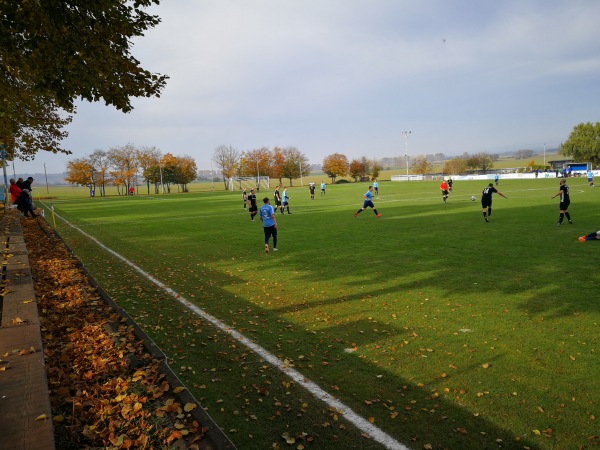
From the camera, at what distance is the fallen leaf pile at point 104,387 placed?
10.9 feet

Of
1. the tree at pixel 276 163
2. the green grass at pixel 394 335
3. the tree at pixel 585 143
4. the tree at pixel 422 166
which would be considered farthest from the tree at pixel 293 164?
the green grass at pixel 394 335

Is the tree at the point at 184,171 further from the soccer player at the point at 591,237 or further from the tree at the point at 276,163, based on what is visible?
the soccer player at the point at 591,237

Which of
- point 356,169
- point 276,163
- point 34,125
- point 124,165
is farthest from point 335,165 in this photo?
point 34,125

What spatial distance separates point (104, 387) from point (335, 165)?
129558 millimetres

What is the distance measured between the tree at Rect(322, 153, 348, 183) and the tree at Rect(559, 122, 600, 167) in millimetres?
61339

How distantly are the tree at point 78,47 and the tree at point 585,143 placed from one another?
116 m

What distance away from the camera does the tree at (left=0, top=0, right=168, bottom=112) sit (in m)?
8.09

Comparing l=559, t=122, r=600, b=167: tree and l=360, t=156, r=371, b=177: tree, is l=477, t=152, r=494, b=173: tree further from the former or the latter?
l=360, t=156, r=371, b=177: tree

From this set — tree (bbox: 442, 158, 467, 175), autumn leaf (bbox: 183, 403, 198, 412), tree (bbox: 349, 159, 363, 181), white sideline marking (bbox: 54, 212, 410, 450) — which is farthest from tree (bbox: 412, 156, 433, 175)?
autumn leaf (bbox: 183, 403, 198, 412)

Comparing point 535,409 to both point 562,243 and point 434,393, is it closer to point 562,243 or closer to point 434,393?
point 434,393

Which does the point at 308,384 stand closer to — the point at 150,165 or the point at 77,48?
the point at 77,48

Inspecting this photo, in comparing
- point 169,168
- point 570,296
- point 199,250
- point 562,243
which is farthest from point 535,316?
point 169,168

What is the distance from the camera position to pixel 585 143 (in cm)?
9788

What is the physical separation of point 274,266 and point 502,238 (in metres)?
9.26
